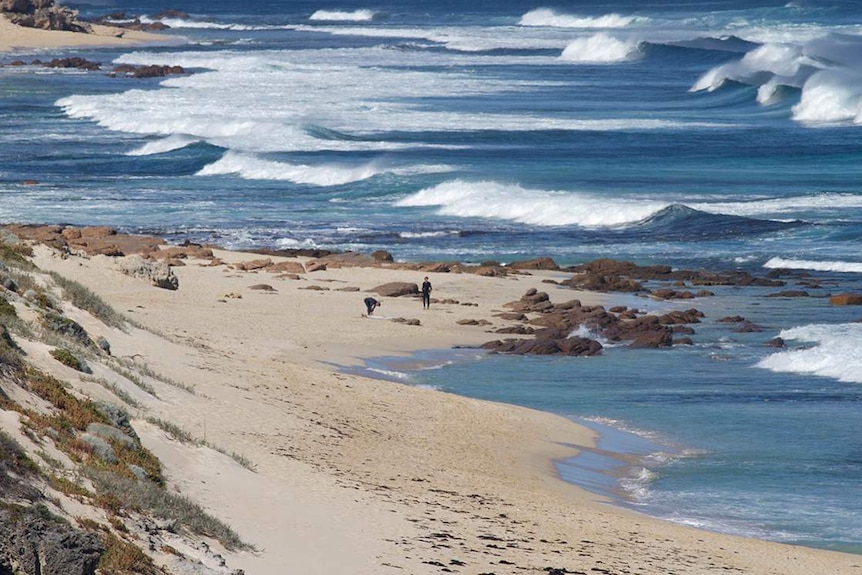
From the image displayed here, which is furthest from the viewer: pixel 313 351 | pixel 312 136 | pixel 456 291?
pixel 312 136

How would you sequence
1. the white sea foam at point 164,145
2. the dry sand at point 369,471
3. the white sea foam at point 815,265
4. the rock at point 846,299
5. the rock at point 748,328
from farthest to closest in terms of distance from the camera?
1. the white sea foam at point 164,145
2. the white sea foam at point 815,265
3. the rock at point 846,299
4. the rock at point 748,328
5. the dry sand at point 369,471

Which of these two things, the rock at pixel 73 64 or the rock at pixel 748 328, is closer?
the rock at pixel 748 328

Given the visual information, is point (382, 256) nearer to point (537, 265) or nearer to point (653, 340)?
point (537, 265)

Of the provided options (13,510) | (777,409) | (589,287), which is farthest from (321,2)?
(13,510)

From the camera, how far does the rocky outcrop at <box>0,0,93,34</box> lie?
3839 inches

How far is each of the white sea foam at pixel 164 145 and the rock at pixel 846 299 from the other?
2778 cm

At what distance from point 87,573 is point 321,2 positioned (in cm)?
14007

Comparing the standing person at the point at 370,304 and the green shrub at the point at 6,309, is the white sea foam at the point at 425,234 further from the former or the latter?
the green shrub at the point at 6,309

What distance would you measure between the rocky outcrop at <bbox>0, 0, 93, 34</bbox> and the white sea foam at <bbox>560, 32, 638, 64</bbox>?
32.5 m

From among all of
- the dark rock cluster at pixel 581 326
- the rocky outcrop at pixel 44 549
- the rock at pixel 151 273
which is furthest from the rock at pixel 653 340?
the rocky outcrop at pixel 44 549

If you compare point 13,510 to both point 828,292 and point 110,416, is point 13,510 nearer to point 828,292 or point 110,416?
point 110,416

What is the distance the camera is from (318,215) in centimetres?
3947

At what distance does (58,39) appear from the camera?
94375 millimetres

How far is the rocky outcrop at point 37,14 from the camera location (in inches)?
3839
